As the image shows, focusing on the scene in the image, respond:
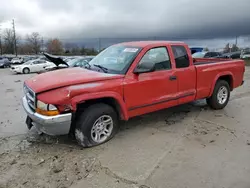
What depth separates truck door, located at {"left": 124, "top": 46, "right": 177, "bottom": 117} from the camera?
4.43 metres

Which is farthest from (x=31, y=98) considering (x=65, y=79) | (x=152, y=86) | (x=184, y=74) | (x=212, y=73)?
(x=212, y=73)

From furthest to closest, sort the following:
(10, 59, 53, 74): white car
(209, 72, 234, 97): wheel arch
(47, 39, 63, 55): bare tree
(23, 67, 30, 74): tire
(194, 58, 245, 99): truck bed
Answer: (47, 39, 63, 55): bare tree
(23, 67, 30, 74): tire
(10, 59, 53, 74): white car
(209, 72, 234, 97): wheel arch
(194, 58, 245, 99): truck bed

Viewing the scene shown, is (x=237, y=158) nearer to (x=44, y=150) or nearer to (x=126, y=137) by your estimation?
(x=126, y=137)

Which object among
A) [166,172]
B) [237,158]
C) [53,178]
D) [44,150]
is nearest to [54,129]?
[44,150]

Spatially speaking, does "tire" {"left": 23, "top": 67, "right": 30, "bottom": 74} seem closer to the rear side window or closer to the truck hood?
the truck hood

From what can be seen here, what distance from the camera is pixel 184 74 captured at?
17.3 ft

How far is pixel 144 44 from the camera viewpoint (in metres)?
4.93

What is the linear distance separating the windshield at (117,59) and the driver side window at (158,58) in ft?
0.77

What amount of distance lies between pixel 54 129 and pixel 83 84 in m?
0.86

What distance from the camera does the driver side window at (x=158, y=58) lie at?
4.77m

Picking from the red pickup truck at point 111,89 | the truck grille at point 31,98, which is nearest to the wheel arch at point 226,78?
the red pickup truck at point 111,89

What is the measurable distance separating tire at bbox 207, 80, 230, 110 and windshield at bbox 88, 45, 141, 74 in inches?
107

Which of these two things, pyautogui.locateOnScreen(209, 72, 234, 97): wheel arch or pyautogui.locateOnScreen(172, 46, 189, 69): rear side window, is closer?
pyautogui.locateOnScreen(172, 46, 189, 69): rear side window

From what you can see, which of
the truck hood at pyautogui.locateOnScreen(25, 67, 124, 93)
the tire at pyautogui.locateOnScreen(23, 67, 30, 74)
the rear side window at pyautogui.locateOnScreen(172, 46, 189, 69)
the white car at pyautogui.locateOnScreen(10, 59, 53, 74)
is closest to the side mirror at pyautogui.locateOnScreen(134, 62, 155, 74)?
the truck hood at pyautogui.locateOnScreen(25, 67, 124, 93)
